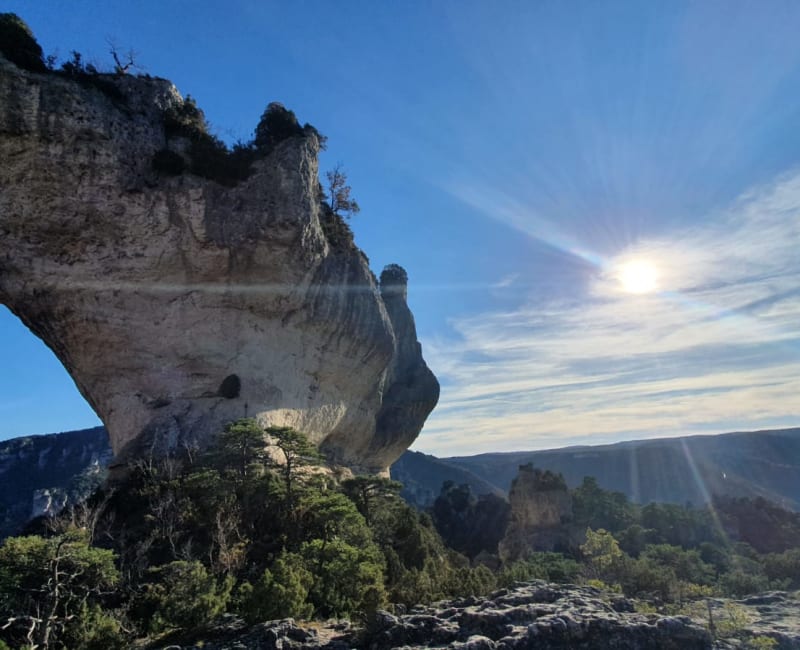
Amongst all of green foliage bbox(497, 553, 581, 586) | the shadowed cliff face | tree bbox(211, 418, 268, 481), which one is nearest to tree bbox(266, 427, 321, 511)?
tree bbox(211, 418, 268, 481)

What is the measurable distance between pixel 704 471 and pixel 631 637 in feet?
458

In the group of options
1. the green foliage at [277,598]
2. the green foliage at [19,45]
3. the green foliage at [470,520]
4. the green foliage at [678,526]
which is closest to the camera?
the green foliage at [277,598]

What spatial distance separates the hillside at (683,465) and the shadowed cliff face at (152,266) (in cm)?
10776

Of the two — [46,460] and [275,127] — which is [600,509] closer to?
[275,127]

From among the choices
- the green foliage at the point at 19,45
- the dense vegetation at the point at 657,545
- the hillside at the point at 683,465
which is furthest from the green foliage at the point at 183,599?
the hillside at the point at 683,465

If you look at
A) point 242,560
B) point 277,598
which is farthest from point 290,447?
point 277,598

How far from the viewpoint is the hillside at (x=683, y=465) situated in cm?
12440

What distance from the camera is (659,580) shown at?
87.2ft

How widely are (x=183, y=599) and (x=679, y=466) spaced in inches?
5746

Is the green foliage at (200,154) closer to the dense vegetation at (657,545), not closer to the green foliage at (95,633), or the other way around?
the green foliage at (95,633)

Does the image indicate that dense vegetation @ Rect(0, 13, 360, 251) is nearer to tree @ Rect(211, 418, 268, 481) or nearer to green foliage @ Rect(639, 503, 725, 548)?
tree @ Rect(211, 418, 268, 481)

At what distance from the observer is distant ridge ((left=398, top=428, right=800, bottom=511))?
409 ft

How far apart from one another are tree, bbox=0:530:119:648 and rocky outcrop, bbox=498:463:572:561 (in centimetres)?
4059

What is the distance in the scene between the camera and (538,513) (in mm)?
50281
